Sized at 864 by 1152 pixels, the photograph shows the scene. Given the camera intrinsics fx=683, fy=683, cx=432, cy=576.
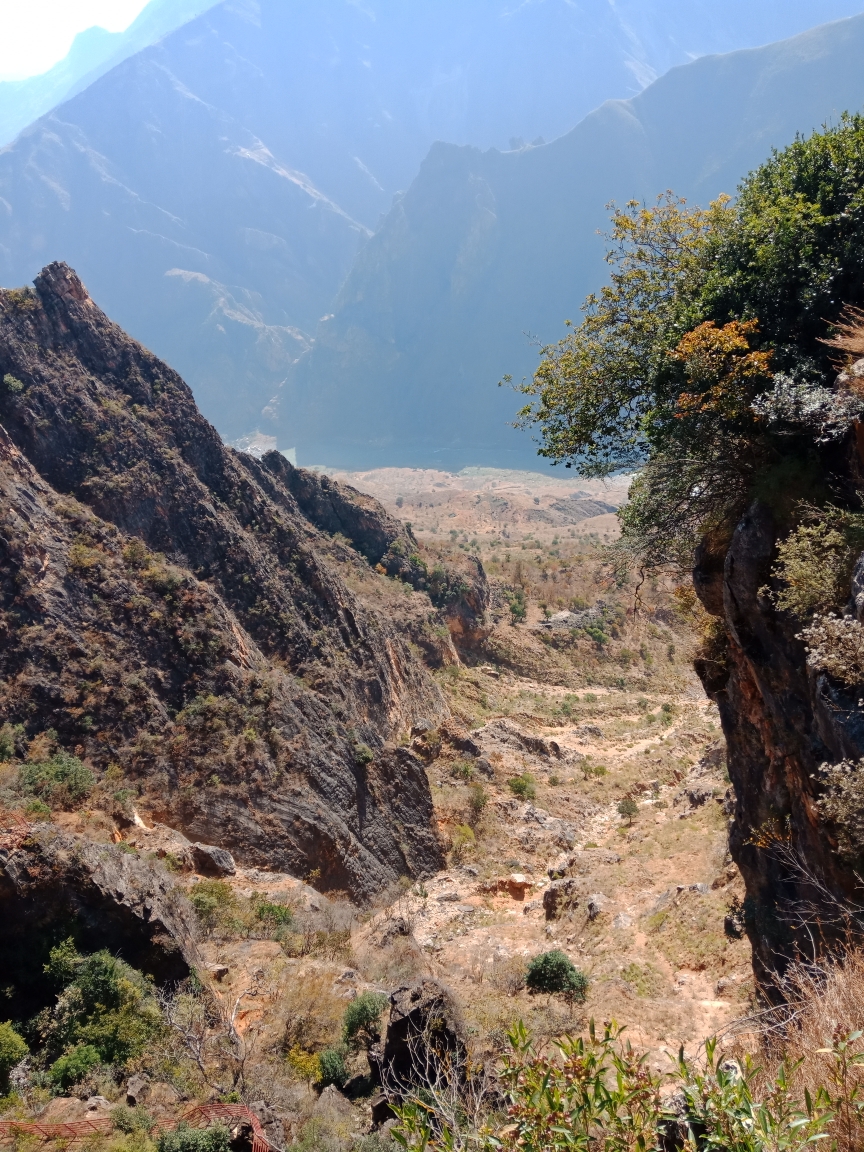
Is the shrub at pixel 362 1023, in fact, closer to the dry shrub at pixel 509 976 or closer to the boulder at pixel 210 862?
the dry shrub at pixel 509 976

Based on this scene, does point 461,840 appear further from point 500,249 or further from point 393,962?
point 500,249

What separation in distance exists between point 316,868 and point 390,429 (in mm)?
148271

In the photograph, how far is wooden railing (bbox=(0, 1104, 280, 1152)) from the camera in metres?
7.39

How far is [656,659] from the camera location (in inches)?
1501

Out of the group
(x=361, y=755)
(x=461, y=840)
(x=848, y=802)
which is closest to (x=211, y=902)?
(x=361, y=755)

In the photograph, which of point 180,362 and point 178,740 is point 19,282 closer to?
point 180,362

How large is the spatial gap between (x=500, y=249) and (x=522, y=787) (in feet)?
534

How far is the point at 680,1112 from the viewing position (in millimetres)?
3965

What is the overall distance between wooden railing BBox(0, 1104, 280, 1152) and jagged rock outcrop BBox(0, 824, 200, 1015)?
230cm

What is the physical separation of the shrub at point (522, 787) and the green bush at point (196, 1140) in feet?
53.6

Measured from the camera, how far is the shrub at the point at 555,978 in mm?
11758

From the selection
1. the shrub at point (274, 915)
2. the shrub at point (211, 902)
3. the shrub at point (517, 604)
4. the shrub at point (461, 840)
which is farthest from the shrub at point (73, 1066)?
the shrub at point (517, 604)

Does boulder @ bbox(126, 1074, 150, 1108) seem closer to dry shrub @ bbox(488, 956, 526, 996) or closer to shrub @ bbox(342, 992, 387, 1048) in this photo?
shrub @ bbox(342, 992, 387, 1048)

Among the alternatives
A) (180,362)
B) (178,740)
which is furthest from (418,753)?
(180,362)
